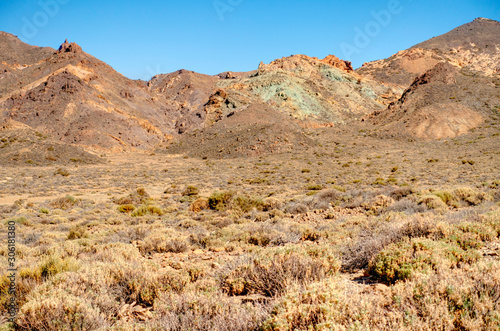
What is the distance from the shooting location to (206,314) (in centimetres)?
323

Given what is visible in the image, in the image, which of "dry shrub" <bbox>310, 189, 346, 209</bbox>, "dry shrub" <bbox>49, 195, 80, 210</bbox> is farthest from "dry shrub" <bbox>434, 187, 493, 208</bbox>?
"dry shrub" <bbox>49, 195, 80, 210</bbox>

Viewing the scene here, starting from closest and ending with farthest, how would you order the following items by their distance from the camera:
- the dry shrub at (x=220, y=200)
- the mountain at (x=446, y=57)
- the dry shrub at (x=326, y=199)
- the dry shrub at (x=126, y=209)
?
the dry shrub at (x=326, y=199) → the dry shrub at (x=220, y=200) → the dry shrub at (x=126, y=209) → the mountain at (x=446, y=57)

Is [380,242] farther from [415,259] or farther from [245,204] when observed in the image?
[245,204]

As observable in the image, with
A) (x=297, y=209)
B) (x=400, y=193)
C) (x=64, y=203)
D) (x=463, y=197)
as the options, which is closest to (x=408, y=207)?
(x=463, y=197)

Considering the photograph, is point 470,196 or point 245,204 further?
point 245,204

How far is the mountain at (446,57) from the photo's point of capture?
300 ft

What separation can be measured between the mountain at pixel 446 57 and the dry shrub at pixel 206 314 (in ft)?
317

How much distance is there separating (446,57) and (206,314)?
388ft

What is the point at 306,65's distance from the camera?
261ft

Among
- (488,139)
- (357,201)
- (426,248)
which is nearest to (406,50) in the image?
(488,139)

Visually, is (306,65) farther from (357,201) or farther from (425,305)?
(425,305)

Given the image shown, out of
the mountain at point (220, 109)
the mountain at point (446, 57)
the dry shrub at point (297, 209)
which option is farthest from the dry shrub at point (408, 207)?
the mountain at point (446, 57)

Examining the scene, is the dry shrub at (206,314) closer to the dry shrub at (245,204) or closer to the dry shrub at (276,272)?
the dry shrub at (276,272)

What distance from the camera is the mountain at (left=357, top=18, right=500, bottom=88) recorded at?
91438 millimetres
